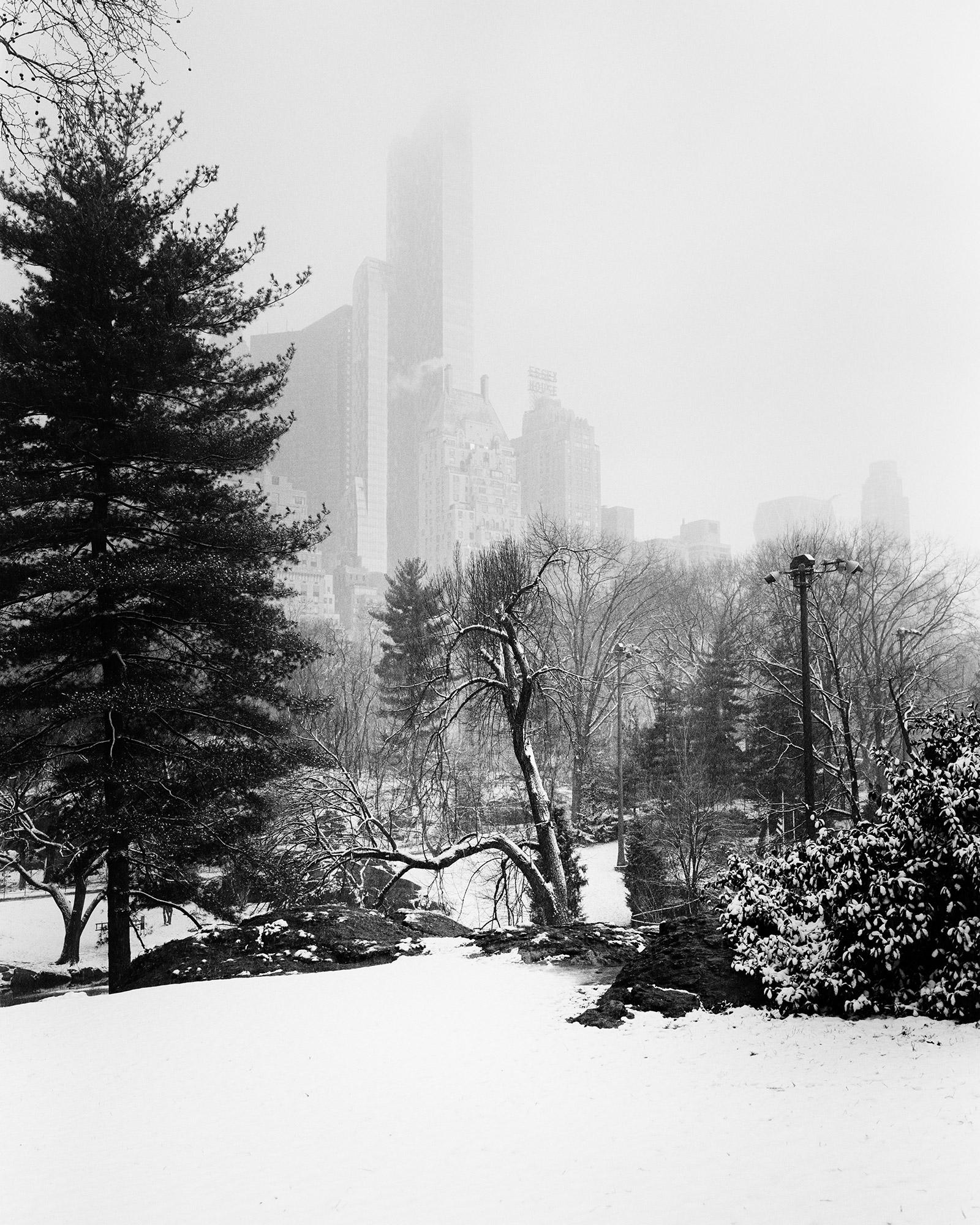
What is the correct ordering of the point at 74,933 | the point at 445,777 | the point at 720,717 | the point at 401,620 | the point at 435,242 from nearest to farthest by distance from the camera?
1. the point at 445,777
2. the point at 74,933
3. the point at 720,717
4. the point at 401,620
5. the point at 435,242

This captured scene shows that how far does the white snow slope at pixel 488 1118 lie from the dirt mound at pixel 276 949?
77.8 inches

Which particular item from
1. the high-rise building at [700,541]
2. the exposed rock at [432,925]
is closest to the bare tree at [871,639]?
the exposed rock at [432,925]

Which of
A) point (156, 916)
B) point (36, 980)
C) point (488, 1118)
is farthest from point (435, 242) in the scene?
point (488, 1118)

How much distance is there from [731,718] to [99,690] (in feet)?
83.9

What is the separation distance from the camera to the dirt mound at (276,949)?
10625 mm

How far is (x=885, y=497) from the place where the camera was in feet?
167

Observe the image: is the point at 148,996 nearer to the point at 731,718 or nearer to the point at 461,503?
the point at 731,718

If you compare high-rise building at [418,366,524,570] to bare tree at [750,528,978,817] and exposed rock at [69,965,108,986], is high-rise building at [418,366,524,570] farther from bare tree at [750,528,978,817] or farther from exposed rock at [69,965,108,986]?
exposed rock at [69,965,108,986]

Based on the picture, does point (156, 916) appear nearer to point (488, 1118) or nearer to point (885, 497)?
point (488, 1118)

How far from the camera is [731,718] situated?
32.3 meters

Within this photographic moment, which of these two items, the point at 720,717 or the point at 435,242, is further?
the point at 435,242

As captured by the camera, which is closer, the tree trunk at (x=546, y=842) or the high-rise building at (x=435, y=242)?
the tree trunk at (x=546, y=842)

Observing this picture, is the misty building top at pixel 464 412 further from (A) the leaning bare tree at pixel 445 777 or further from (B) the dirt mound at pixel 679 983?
(B) the dirt mound at pixel 679 983

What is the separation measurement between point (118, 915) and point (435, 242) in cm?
19590
